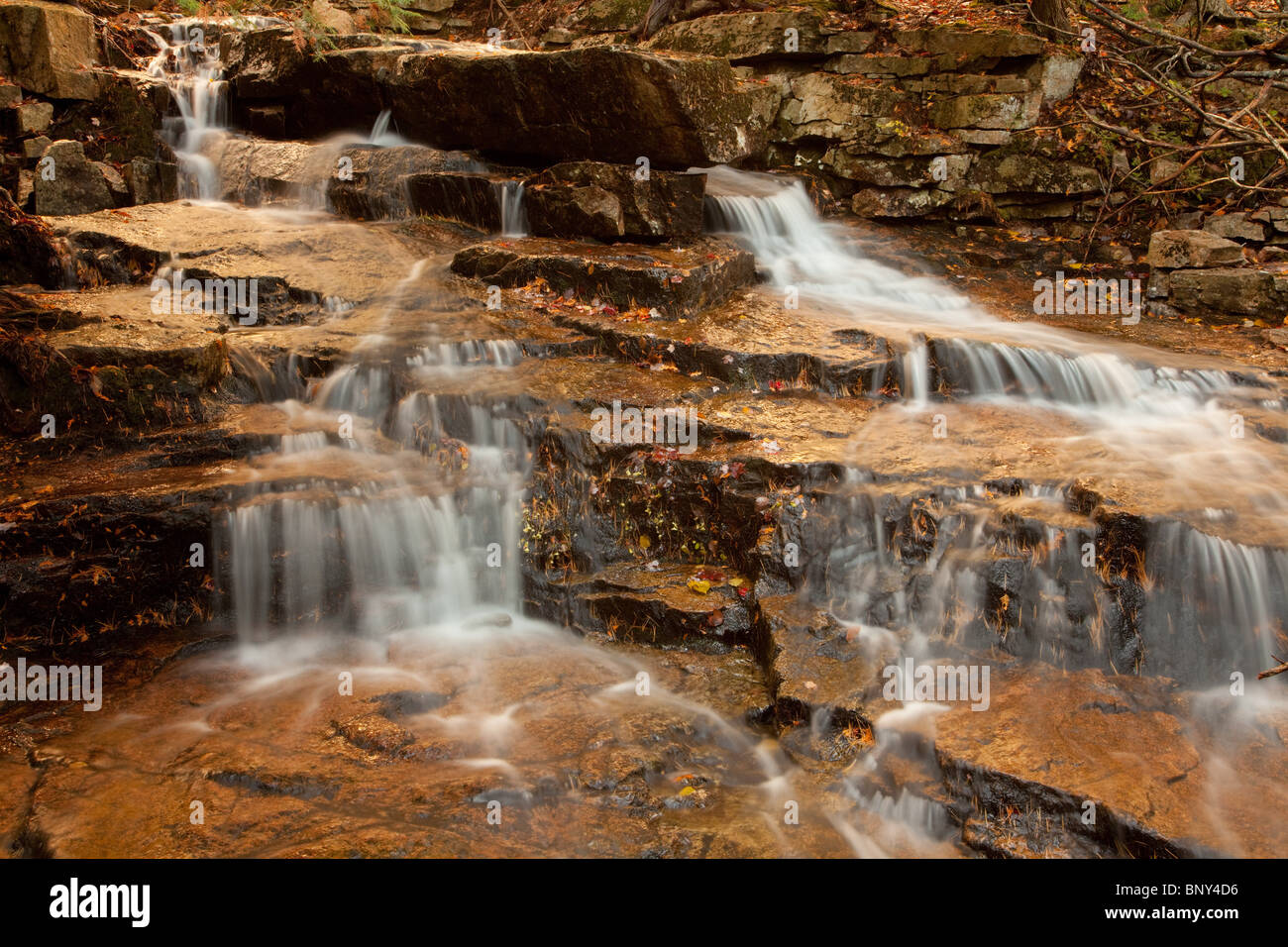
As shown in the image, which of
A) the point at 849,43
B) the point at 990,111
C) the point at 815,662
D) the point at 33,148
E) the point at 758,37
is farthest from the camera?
the point at 758,37

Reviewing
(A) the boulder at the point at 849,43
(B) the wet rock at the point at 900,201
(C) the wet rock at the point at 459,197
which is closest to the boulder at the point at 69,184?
(C) the wet rock at the point at 459,197

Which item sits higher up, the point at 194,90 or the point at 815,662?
the point at 194,90

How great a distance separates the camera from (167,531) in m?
5.91

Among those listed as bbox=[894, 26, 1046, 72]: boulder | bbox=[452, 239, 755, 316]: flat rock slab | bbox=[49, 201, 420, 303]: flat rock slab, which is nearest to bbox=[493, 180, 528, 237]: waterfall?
bbox=[452, 239, 755, 316]: flat rock slab

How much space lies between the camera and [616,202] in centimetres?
967

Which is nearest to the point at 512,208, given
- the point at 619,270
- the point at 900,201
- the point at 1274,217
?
the point at 619,270

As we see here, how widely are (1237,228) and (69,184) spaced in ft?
43.8

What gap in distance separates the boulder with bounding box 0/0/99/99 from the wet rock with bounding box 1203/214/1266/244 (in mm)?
13524

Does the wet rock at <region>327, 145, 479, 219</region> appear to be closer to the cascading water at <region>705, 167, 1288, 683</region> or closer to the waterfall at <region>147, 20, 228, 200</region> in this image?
the waterfall at <region>147, 20, 228, 200</region>

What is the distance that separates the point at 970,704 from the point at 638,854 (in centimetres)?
225

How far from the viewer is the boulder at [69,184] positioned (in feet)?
31.2

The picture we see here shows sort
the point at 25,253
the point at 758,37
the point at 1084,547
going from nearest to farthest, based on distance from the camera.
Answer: the point at 1084,547, the point at 25,253, the point at 758,37

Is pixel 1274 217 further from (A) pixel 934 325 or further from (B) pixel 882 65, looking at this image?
(B) pixel 882 65

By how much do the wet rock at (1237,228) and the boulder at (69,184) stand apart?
42.3 feet
